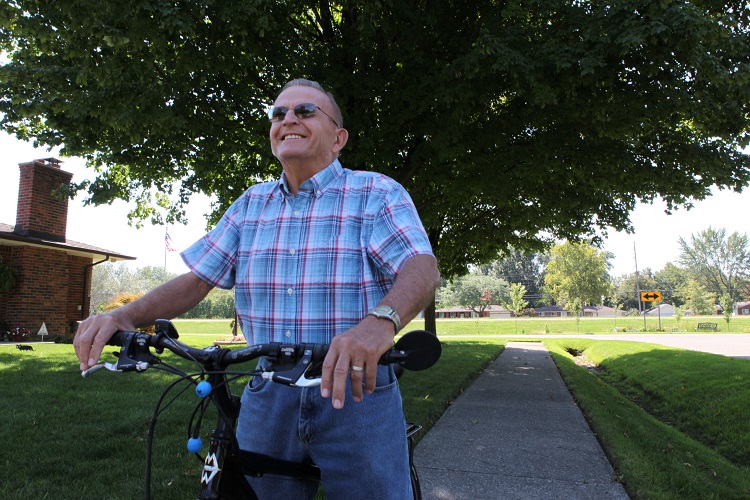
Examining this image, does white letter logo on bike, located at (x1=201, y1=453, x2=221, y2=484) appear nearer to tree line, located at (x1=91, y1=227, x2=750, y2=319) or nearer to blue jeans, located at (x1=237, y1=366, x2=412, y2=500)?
blue jeans, located at (x1=237, y1=366, x2=412, y2=500)

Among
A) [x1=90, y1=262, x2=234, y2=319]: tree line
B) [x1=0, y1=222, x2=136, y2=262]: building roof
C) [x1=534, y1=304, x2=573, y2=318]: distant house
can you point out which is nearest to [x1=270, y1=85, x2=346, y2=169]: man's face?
[x1=0, y1=222, x2=136, y2=262]: building roof

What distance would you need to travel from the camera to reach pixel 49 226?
51.4ft

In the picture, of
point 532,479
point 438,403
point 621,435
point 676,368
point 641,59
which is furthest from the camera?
point 676,368

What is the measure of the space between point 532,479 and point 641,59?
5273 millimetres

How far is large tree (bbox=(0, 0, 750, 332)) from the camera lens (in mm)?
6004

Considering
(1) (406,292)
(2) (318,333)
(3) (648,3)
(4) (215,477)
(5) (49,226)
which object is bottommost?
(4) (215,477)

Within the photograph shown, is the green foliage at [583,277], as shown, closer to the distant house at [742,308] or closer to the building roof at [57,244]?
the building roof at [57,244]

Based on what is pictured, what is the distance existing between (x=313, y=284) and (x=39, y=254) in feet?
54.1

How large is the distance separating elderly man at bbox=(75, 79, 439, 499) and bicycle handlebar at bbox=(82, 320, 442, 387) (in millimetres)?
98

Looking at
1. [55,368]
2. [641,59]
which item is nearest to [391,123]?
[641,59]

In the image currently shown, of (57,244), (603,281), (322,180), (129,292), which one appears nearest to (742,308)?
(603,281)

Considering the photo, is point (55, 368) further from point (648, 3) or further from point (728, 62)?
point (728, 62)

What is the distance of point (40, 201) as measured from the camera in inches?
611

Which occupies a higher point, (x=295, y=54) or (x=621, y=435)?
(x=295, y=54)
